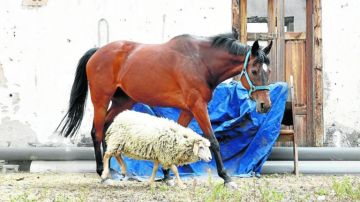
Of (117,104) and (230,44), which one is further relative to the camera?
(117,104)

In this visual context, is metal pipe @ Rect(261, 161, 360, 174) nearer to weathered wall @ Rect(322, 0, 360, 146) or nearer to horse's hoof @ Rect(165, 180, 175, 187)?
weathered wall @ Rect(322, 0, 360, 146)

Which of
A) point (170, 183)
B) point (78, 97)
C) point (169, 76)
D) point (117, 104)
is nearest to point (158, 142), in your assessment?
point (170, 183)

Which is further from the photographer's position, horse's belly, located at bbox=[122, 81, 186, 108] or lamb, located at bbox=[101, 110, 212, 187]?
horse's belly, located at bbox=[122, 81, 186, 108]

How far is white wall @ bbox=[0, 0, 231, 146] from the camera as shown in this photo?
10.7m

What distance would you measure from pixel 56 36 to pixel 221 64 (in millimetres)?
3309

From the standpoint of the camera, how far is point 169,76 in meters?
8.77

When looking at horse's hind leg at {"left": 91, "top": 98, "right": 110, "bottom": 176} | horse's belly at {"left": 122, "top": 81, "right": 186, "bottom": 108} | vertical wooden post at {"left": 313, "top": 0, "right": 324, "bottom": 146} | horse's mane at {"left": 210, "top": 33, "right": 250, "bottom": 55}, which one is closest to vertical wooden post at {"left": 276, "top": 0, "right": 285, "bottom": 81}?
vertical wooden post at {"left": 313, "top": 0, "right": 324, "bottom": 146}

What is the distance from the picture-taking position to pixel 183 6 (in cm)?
1077

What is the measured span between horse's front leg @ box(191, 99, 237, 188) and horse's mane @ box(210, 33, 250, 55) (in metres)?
0.71

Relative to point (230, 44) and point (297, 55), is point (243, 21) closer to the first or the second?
point (297, 55)

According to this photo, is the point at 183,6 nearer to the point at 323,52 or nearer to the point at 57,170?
the point at 323,52

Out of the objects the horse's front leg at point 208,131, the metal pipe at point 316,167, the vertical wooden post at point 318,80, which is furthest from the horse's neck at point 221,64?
the vertical wooden post at point 318,80

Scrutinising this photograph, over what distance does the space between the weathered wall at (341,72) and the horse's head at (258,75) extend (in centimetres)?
269

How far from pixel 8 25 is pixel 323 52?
466 centimetres
